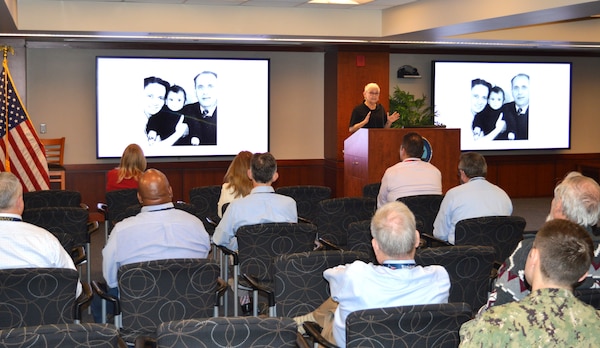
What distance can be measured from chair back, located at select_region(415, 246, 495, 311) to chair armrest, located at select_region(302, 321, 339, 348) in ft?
2.71

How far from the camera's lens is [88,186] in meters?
12.4

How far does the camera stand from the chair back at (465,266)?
4.53 metres

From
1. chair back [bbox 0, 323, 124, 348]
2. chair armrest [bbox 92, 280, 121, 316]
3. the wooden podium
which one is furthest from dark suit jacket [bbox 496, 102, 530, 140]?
chair back [bbox 0, 323, 124, 348]

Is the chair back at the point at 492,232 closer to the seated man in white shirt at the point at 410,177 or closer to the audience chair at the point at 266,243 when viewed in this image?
the audience chair at the point at 266,243

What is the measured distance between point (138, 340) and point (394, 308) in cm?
131

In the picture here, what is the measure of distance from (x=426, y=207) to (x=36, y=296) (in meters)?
3.95

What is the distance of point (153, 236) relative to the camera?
16.1 ft

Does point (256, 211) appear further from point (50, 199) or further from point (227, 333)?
point (227, 333)

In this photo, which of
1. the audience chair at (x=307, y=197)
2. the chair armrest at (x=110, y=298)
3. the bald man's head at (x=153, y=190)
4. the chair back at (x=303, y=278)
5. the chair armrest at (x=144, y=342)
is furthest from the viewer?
the audience chair at (x=307, y=197)

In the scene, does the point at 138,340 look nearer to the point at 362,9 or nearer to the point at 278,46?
the point at 362,9

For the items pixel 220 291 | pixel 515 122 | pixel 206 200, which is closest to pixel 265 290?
pixel 220 291

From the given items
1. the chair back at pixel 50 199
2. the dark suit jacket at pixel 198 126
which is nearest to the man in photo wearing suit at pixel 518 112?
the dark suit jacket at pixel 198 126

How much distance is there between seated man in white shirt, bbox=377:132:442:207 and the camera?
24.7 ft

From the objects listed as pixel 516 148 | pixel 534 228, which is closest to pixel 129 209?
pixel 534 228
